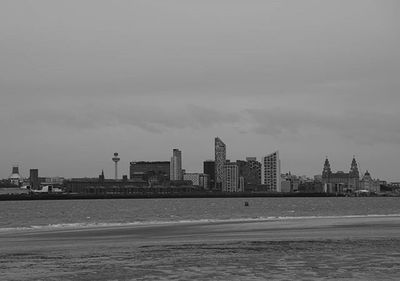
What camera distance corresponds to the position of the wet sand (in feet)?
98.0

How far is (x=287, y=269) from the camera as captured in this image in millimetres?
31234

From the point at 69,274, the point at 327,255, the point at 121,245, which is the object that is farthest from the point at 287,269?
the point at 121,245

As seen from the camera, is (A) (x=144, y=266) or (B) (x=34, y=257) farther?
(B) (x=34, y=257)

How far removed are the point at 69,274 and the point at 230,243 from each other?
17095 millimetres

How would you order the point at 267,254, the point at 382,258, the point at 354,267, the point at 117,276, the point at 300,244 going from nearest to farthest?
the point at 117,276, the point at 354,267, the point at 382,258, the point at 267,254, the point at 300,244

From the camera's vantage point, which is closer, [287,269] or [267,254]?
[287,269]

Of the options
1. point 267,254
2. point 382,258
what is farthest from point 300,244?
point 382,258

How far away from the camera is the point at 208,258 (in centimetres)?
3603

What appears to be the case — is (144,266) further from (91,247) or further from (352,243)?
(352,243)

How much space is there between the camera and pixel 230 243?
45500 mm

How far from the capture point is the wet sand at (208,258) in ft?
98.0

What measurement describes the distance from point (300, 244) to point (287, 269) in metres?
12.8

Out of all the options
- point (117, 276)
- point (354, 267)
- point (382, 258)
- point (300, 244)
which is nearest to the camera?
point (117, 276)

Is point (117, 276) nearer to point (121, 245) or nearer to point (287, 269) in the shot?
point (287, 269)
